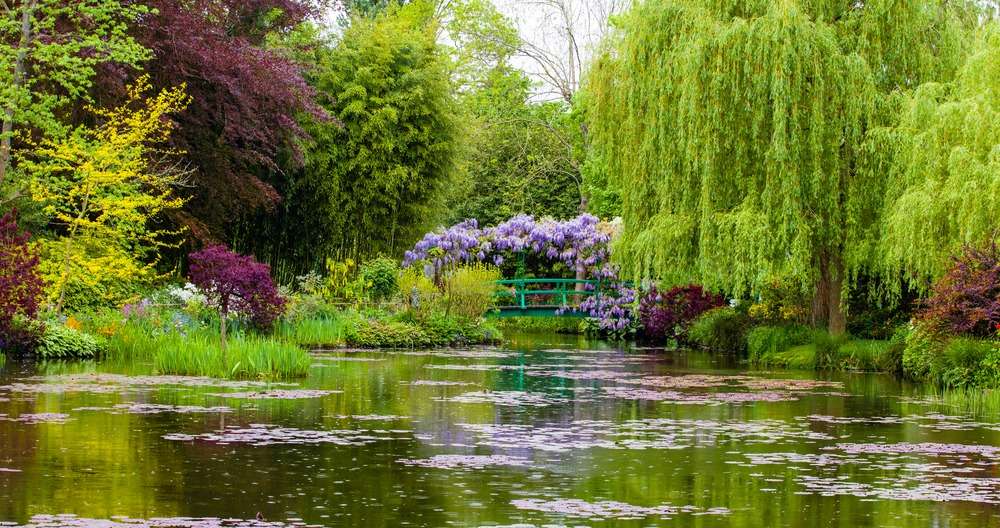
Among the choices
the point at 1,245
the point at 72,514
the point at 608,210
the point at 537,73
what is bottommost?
the point at 72,514

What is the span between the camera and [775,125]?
66.9 feet

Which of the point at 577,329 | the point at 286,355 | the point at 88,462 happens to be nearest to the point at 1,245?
the point at 286,355

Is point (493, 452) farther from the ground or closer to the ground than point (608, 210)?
closer to the ground

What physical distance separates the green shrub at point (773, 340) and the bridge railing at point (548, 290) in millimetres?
10670

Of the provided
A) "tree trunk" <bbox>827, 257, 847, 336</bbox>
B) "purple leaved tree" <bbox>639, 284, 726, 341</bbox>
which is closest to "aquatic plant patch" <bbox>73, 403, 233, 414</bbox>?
"tree trunk" <bbox>827, 257, 847, 336</bbox>

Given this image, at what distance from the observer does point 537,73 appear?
4531 centimetres

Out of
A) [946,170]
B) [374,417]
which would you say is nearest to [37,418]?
[374,417]

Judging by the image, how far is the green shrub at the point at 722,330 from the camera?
26266 millimetres

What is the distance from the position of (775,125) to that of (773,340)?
4.84 meters

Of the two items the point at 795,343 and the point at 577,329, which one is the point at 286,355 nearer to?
the point at 795,343

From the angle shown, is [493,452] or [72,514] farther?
[493,452]

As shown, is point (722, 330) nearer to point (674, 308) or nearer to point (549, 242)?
point (674, 308)

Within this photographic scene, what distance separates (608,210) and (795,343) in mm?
18646

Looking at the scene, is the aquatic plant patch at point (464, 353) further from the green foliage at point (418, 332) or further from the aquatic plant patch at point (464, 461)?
the aquatic plant patch at point (464, 461)
